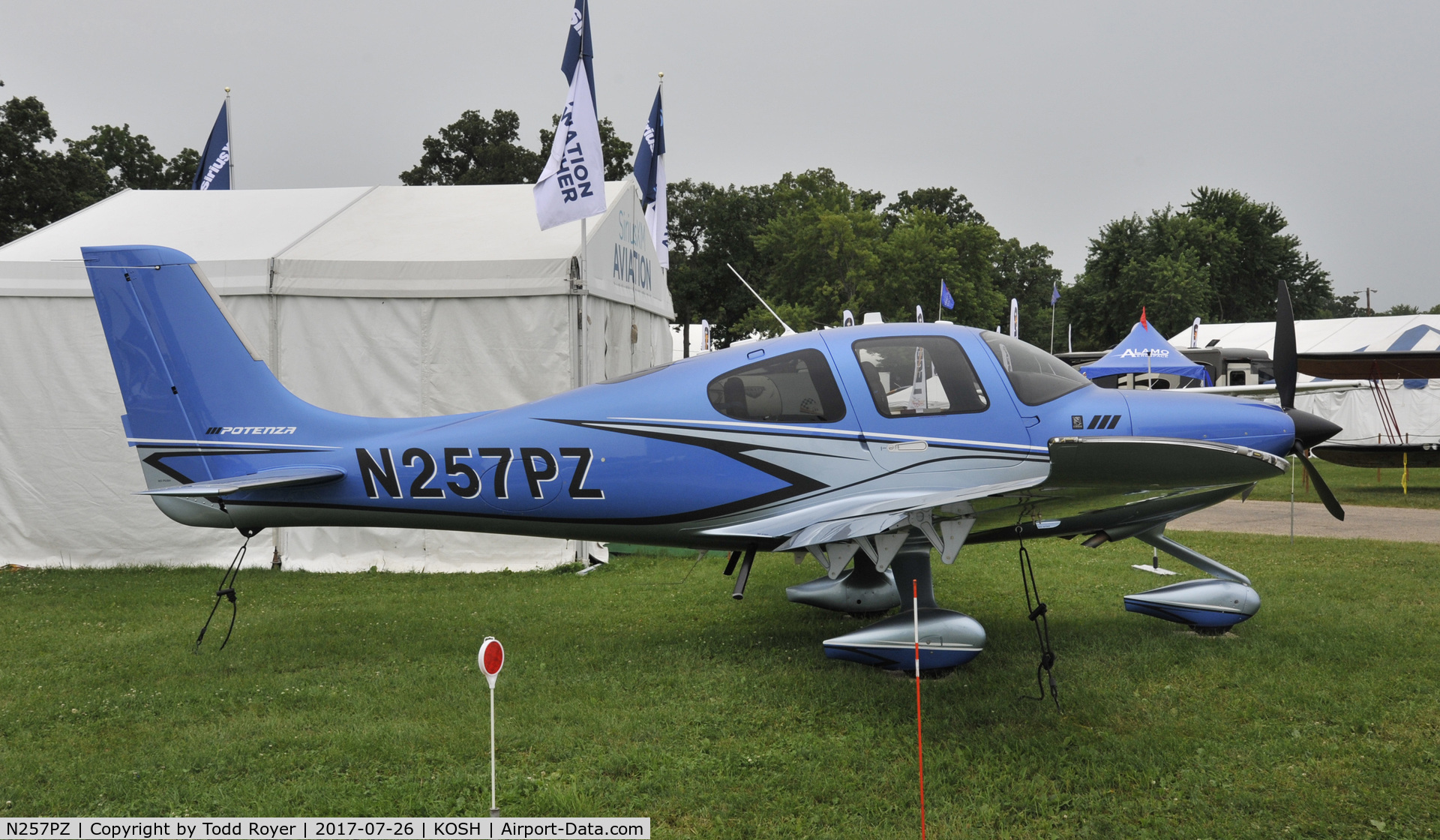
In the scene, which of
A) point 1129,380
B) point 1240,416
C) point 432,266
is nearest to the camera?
point 1240,416

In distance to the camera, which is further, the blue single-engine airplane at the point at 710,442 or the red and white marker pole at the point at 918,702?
the blue single-engine airplane at the point at 710,442

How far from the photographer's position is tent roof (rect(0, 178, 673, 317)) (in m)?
9.94

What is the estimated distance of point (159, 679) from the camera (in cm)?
601

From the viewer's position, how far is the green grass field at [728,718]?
4.13 metres

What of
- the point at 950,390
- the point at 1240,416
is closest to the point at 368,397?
the point at 950,390

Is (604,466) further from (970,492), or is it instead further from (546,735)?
(970,492)

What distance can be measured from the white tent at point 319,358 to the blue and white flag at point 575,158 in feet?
2.32

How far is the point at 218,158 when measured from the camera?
15172 millimetres

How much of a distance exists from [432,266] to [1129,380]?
22714mm

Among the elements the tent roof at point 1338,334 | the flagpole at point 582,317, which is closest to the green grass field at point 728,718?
the flagpole at point 582,317

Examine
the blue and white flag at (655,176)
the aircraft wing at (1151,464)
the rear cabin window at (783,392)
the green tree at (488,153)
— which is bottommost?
the aircraft wing at (1151,464)

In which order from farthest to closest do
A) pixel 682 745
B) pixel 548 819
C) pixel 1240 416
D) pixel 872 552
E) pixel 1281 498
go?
pixel 1281 498, pixel 1240 416, pixel 872 552, pixel 682 745, pixel 548 819

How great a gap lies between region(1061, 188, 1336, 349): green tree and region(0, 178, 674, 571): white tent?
51358mm

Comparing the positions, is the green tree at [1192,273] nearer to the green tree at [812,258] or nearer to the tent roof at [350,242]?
the green tree at [812,258]
